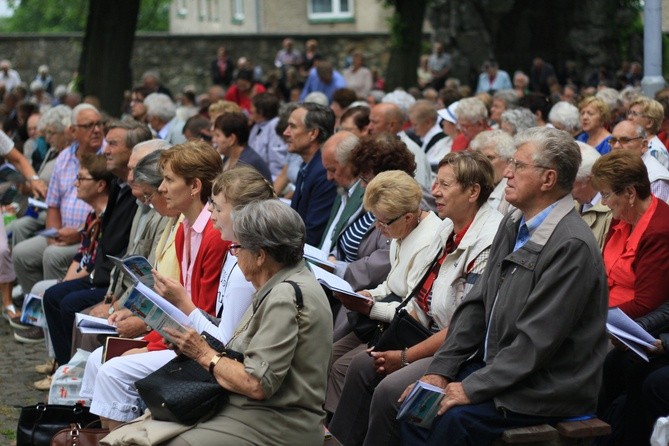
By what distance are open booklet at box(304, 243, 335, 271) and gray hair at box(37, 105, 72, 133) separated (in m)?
4.99

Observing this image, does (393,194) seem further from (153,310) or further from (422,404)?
(153,310)

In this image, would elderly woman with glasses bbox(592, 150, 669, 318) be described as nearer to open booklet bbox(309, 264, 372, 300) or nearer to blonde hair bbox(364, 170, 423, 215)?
blonde hair bbox(364, 170, 423, 215)

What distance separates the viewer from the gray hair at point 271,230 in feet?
15.5

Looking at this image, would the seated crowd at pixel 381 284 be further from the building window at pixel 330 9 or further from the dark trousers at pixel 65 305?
the building window at pixel 330 9

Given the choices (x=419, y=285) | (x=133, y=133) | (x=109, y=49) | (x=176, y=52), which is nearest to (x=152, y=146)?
(x=133, y=133)

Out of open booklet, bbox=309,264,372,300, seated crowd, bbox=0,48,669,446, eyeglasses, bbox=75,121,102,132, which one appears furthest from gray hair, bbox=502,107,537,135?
open booklet, bbox=309,264,372,300

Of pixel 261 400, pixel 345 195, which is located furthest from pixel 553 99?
pixel 261 400

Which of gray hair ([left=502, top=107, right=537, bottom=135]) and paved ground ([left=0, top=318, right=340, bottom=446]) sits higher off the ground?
gray hair ([left=502, top=107, right=537, bottom=135])

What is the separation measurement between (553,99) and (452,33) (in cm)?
1737

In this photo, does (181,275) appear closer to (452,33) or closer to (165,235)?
(165,235)

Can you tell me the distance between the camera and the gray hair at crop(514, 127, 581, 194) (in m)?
4.89

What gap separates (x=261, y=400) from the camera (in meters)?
4.63

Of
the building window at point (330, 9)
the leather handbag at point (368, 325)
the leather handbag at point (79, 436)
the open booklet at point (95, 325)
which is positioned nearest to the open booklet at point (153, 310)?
the leather handbag at point (79, 436)

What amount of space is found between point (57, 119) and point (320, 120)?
3.62 metres
